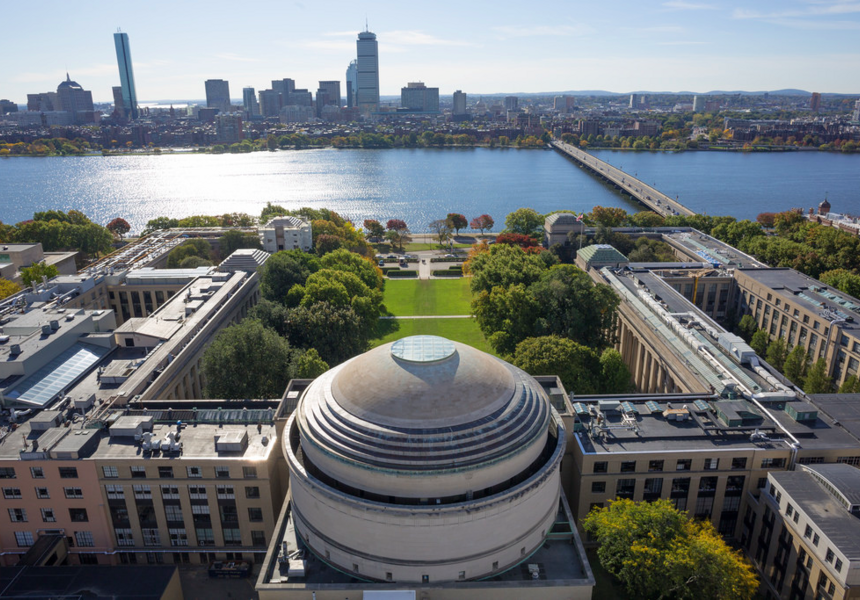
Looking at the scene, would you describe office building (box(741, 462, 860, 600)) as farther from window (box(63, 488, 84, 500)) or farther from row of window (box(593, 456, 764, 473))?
window (box(63, 488, 84, 500))

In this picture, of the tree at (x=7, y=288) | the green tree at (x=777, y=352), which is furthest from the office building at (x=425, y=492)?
the tree at (x=7, y=288)

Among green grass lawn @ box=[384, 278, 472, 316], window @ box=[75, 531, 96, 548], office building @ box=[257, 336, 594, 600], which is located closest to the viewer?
office building @ box=[257, 336, 594, 600]

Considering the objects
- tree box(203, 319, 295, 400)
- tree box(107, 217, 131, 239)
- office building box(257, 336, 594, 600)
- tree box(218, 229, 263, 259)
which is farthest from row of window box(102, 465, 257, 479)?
tree box(107, 217, 131, 239)

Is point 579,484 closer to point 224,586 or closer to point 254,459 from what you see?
point 254,459

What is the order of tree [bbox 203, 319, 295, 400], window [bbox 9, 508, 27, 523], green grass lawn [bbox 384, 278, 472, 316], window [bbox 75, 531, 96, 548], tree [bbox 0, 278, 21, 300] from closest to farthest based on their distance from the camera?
window [bbox 9, 508, 27, 523] → window [bbox 75, 531, 96, 548] → tree [bbox 203, 319, 295, 400] → tree [bbox 0, 278, 21, 300] → green grass lawn [bbox 384, 278, 472, 316]

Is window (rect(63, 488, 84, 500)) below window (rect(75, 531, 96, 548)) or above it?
above

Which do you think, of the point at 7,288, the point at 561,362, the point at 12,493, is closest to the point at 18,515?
the point at 12,493

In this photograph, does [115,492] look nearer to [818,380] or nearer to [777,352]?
[818,380]
